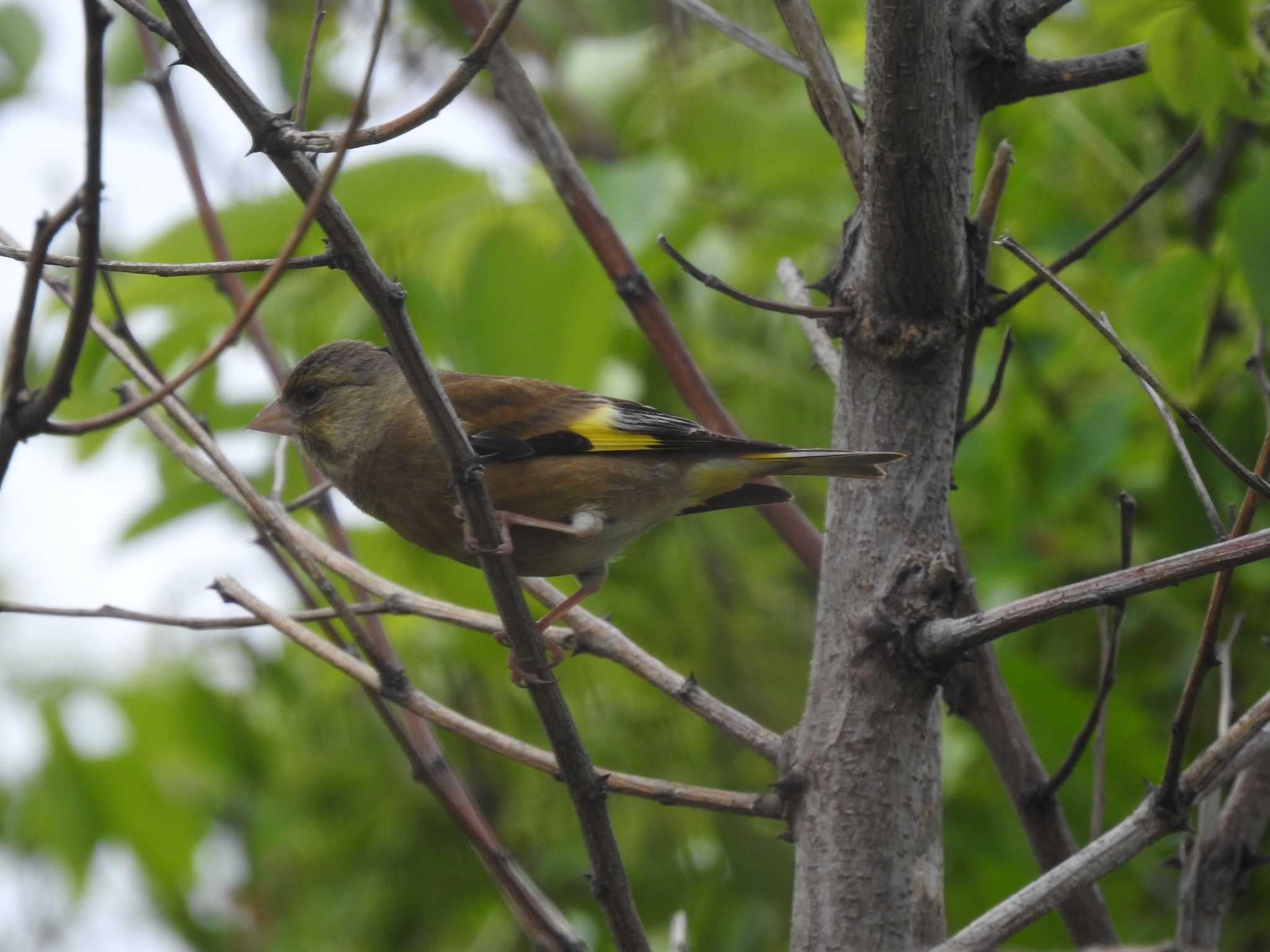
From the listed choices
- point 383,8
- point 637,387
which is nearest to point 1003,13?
point 383,8

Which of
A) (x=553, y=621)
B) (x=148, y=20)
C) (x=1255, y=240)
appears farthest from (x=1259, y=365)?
(x=148, y=20)

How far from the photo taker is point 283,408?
12.8 ft

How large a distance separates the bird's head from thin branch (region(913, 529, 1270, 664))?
218cm

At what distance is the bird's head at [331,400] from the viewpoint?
3.74 metres

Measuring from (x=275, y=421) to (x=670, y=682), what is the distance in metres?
1.86

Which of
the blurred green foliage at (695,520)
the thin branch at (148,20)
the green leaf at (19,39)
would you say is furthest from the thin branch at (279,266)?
the green leaf at (19,39)

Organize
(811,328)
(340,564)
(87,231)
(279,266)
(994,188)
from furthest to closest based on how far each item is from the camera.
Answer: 1. (811,328)
2. (340,564)
3. (994,188)
4. (279,266)
5. (87,231)

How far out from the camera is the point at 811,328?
306 centimetres

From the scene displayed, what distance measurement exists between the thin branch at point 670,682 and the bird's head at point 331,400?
1.17 m

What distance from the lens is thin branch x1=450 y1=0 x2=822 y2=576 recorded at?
313 cm

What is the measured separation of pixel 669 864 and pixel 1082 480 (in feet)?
6.13

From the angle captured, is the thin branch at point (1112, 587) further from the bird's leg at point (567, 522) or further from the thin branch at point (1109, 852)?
the bird's leg at point (567, 522)

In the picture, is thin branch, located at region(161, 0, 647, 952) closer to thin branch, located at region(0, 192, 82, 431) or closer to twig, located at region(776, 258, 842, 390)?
thin branch, located at region(0, 192, 82, 431)

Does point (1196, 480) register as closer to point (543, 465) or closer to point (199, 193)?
point (543, 465)
